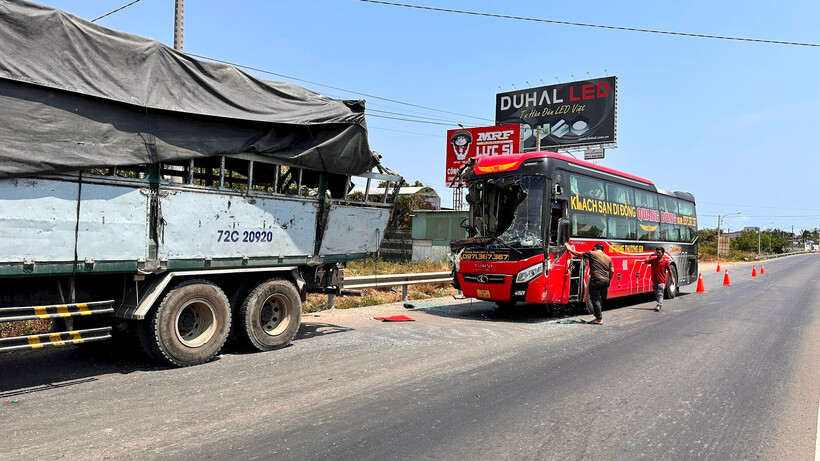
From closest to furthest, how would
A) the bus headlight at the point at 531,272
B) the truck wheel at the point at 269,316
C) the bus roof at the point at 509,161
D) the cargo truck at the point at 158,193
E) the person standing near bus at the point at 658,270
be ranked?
the cargo truck at the point at 158,193
the truck wheel at the point at 269,316
the bus headlight at the point at 531,272
the bus roof at the point at 509,161
the person standing near bus at the point at 658,270

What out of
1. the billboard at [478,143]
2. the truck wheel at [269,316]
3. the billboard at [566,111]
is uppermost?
the billboard at [566,111]

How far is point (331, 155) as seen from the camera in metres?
8.26

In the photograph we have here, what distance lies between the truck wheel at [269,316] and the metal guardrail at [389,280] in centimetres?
317

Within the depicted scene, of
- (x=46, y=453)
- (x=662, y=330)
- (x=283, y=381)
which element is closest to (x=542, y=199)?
(x=662, y=330)

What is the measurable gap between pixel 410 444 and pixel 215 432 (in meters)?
1.59

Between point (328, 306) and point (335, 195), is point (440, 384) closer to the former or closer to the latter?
point (335, 195)

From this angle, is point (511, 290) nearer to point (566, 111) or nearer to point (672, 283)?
point (672, 283)

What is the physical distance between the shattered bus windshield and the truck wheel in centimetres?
492

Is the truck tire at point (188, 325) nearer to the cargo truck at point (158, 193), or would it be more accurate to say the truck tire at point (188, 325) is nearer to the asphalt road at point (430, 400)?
the cargo truck at point (158, 193)

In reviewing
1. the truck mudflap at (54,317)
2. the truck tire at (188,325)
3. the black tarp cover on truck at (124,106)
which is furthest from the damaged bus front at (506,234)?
the truck mudflap at (54,317)

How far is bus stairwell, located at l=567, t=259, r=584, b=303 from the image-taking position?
11867 mm

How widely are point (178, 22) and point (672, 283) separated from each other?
49.6 ft

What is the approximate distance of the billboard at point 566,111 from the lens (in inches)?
1308

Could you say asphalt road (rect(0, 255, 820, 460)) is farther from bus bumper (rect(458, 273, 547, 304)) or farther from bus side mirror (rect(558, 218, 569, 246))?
bus side mirror (rect(558, 218, 569, 246))
